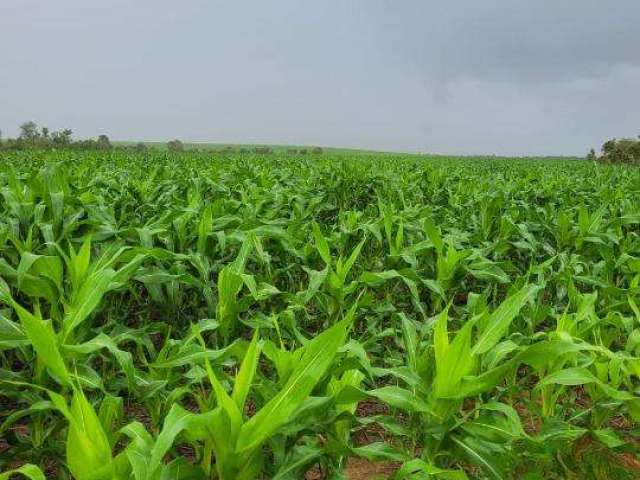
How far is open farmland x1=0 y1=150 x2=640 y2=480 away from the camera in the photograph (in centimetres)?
144

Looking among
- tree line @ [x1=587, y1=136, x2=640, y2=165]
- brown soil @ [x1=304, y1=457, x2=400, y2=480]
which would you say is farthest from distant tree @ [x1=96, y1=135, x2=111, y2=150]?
brown soil @ [x1=304, y1=457, x2=400, y2=480]

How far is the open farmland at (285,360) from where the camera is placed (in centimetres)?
144

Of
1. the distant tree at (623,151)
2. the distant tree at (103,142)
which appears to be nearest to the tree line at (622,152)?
the distant tree at (623,151)

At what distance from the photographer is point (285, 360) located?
5.57ft

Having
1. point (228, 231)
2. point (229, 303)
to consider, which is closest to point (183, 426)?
point (229, 303)

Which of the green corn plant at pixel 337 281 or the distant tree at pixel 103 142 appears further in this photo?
the distant tree at pixel 103 142

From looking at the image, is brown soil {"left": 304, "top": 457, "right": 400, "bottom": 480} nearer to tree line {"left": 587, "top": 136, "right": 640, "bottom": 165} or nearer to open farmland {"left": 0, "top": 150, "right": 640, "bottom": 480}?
open farmland {"left": 0, "top": 150, "right": 640, "bottom": 480}

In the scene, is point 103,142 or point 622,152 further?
point 103,142

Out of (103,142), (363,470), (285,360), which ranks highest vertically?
(103,142)

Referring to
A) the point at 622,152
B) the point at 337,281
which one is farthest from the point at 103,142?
the point at 337,281

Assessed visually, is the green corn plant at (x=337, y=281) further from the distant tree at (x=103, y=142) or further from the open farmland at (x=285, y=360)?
the distant tree at (x=103, y=142)

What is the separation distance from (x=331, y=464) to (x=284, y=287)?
2.26 m

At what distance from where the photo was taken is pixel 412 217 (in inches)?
193

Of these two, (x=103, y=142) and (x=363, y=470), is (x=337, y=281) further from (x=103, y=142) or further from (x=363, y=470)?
(x=103, y=142)
